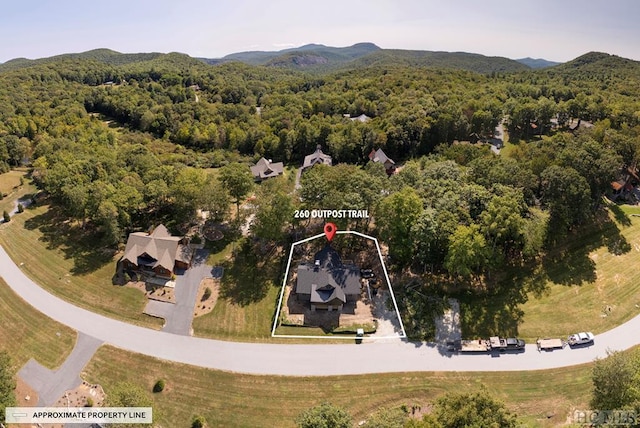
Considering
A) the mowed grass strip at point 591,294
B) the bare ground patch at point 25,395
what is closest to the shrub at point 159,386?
the bare ground patch at point 25,395

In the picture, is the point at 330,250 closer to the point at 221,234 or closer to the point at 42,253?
the point at 221,234

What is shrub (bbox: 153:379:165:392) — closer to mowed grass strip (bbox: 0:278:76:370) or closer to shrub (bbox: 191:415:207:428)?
shrub (bbox: 191:415:207:428)

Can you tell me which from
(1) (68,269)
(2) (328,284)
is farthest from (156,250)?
(2) (328,284)

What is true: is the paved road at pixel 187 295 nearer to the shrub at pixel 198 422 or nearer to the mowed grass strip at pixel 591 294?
the shrub at pixel 198 422

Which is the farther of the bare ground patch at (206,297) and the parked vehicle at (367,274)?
the parked vehicle at (367,274)

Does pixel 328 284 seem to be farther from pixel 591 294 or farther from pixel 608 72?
pixel 608 72

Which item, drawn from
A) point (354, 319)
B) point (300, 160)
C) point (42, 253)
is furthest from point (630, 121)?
point (42, 253)
